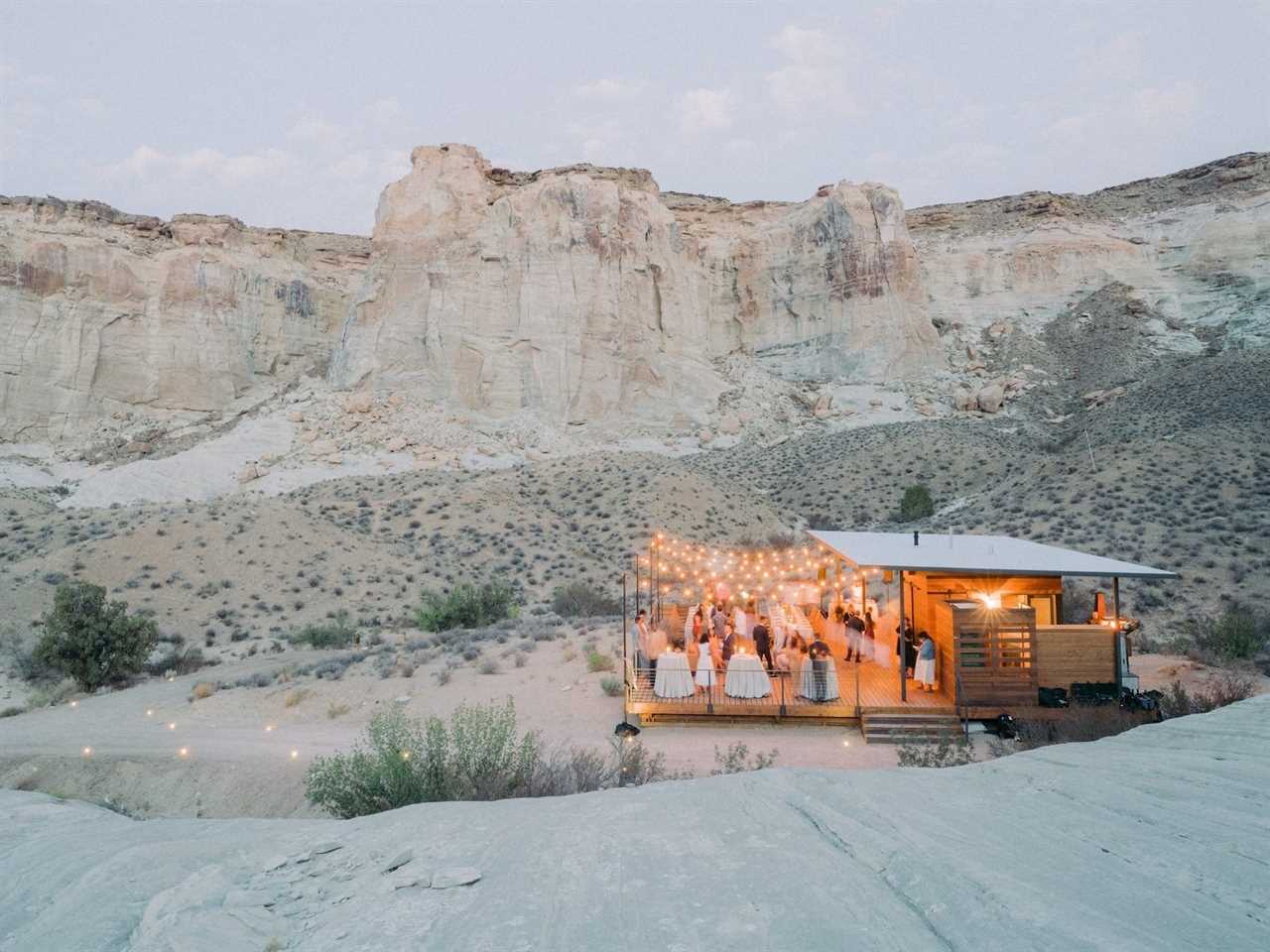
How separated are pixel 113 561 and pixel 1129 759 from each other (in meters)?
27.6

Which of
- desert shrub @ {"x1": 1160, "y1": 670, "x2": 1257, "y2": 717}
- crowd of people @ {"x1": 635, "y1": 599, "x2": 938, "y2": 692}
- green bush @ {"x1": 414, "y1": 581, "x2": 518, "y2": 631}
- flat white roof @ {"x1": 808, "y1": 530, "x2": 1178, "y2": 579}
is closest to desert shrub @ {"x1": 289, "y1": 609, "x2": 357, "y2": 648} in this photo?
green bush @ {"x1": 414, "y1": 581, "x2": 518, "y2": 631}

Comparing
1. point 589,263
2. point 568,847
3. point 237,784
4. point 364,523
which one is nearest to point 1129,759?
point 568,847

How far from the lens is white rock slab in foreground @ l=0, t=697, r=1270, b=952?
3174 millimetres

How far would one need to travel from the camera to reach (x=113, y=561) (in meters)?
23.6

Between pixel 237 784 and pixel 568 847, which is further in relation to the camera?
pixel 237 784

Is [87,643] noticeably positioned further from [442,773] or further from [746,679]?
[746,679]

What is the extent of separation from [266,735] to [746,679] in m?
7.99

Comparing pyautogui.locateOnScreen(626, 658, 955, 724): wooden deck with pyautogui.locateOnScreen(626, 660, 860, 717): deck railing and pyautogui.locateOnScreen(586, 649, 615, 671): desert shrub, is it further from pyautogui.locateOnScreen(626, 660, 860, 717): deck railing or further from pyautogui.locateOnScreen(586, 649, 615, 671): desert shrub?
pyautogui.locateOnScreen(586, 649, 615, 671): desert shrub

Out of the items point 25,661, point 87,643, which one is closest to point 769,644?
point 87,643

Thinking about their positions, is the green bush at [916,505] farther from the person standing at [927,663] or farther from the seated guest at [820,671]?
the seated guest at [820,671]

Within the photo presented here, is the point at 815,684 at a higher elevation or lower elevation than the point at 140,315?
lower

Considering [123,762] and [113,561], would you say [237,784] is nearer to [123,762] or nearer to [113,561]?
[123,762]

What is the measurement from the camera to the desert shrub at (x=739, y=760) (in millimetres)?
9495

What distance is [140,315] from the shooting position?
176 ft
